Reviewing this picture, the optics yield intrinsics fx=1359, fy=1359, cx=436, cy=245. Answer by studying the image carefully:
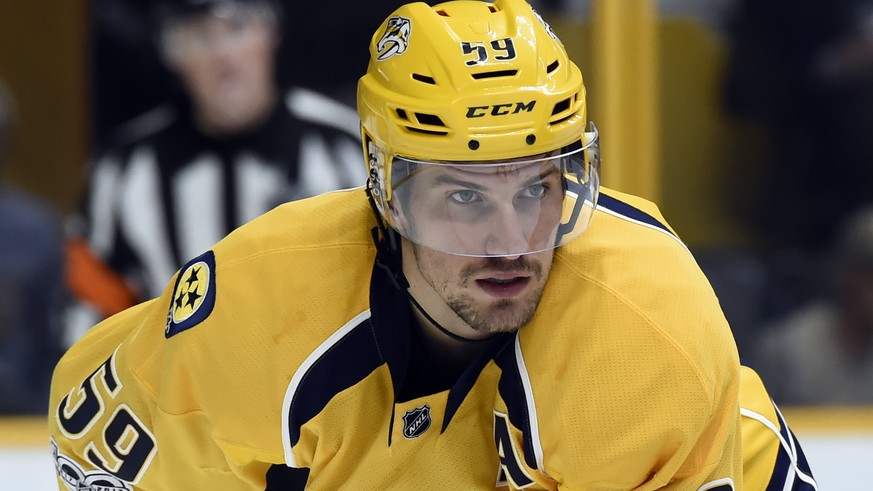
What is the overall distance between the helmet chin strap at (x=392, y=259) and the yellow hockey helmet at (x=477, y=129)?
59 mm

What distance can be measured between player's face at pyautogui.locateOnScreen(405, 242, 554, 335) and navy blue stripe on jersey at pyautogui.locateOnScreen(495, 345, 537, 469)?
0.06 m

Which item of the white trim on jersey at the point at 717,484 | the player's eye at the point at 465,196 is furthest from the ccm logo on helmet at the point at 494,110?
the white trim on jersey at the point at 717,484

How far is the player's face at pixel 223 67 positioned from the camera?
3.19 metres

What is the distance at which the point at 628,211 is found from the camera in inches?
76.2

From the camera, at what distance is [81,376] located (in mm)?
2156

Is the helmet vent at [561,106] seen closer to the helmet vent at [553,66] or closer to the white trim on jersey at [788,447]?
the helmet vent at [553,66]

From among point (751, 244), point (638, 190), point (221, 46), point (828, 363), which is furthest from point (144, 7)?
point (828, 363)

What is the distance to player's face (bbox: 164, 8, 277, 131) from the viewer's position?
3.19 m

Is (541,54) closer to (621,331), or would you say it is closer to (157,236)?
(621,331)

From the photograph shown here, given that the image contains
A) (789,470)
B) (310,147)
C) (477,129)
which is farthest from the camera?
(310,147)

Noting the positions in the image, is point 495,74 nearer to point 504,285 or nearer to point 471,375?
point 504,285

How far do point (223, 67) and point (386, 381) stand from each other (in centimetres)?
150

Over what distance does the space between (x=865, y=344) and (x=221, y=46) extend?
5.44 ft

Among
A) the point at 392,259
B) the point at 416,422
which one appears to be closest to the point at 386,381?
the point at 416,422
